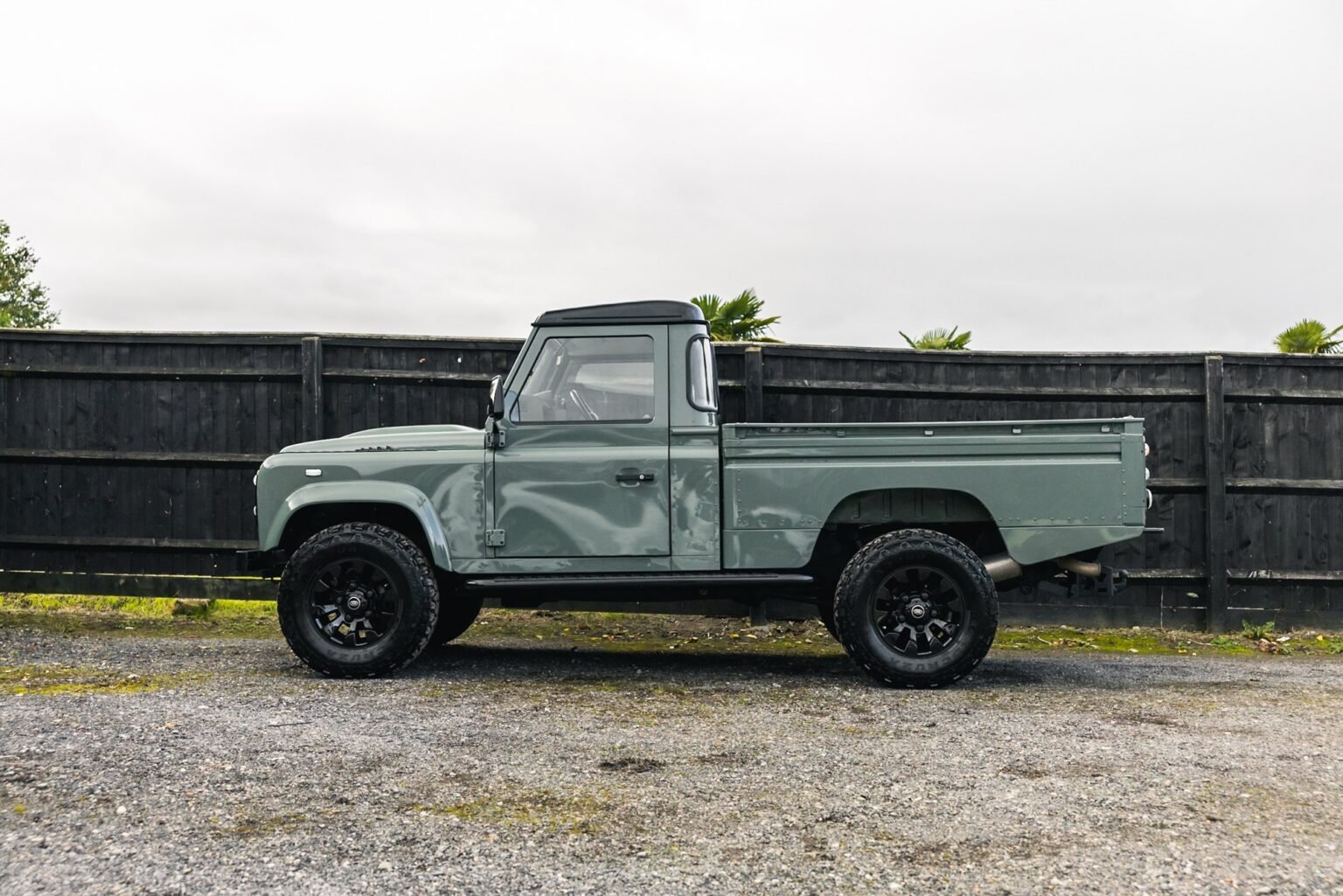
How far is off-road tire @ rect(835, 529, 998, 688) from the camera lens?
599 centimetres

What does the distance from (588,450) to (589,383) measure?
1.35ft

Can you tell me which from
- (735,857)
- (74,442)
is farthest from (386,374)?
(735,857)

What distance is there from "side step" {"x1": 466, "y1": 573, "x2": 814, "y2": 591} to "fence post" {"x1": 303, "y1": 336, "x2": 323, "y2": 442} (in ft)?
10.6

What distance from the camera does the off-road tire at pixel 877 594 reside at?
19.7 feet

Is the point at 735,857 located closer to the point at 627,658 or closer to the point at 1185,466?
the point at 627,658

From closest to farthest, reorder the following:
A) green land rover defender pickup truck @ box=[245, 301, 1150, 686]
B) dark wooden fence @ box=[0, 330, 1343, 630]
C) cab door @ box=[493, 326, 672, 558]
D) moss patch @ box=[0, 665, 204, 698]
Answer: moss patch @ box=[0, 665, 204, 698]
green land rover defender pickup truck @ box=[245, 301, 1150, 686]
cab door @ box=[493, 326, 672, 558]
dark wooden fence @ box=[0, 330, 1343, 630]

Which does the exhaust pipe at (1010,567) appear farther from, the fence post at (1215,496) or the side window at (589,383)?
the fence post at (1215,496)

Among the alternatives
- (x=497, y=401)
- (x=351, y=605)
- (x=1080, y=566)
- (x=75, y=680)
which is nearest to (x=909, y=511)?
(x=1080, y=566)

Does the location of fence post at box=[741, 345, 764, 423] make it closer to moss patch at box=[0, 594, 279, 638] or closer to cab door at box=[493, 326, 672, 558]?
Result: cab door at box=[493, 326, 672, 558]

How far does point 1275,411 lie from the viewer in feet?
28.9

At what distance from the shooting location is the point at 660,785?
399cm

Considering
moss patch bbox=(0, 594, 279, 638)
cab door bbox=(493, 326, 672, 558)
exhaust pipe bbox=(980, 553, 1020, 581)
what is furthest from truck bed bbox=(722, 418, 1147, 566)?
moss patch bbox=(0, 594, 279, 638)

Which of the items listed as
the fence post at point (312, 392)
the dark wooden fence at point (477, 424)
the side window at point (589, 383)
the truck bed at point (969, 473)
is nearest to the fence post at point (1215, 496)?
the dark wooden fence at point (477, 424)

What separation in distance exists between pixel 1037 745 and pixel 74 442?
811 cm
